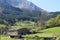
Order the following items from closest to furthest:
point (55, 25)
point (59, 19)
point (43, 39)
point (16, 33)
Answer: point (43, 39) → point (16, 33) → point (55, 25) → point (59, 19)

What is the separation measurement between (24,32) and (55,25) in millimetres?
16048

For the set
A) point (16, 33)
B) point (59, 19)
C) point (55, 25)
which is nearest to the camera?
point (16, 33)

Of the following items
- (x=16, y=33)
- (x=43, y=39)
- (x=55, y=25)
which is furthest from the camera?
(x=55, y=25)

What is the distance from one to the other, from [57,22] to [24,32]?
17834 mm

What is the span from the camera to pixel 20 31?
2768 inches

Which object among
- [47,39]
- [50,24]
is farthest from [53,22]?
[47,39]

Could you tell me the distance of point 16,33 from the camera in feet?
227

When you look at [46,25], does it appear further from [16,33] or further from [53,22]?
[16,33]

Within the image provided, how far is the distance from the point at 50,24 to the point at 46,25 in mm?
1752

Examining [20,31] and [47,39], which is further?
[20,31]

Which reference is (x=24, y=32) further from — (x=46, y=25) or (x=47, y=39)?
(x=47, y=39)

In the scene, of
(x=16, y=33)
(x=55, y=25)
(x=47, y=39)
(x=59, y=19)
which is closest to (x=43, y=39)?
(x=47, y=39)

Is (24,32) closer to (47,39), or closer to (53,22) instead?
(53,22)

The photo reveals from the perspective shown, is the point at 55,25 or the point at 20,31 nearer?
the point at 20,31
